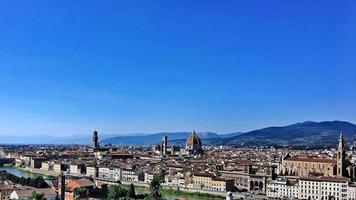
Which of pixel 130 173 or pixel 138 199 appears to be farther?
pixel 130 173

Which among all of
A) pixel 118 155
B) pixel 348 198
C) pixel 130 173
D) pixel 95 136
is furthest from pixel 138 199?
pixel 95 136

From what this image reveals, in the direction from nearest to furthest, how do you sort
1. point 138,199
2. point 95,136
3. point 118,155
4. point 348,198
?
1. point 138,199
2. point 348,198
3. point 118,155
4. point 95,136

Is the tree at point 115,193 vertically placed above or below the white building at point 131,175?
above

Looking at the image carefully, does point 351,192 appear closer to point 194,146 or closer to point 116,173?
point 116,173

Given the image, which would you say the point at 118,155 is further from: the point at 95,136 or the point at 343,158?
the point at 343,158

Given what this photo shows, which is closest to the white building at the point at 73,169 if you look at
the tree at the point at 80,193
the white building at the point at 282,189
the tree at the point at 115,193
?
the white building at the point at 282,189

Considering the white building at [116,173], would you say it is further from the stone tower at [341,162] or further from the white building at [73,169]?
the stone tower at [341,162]
